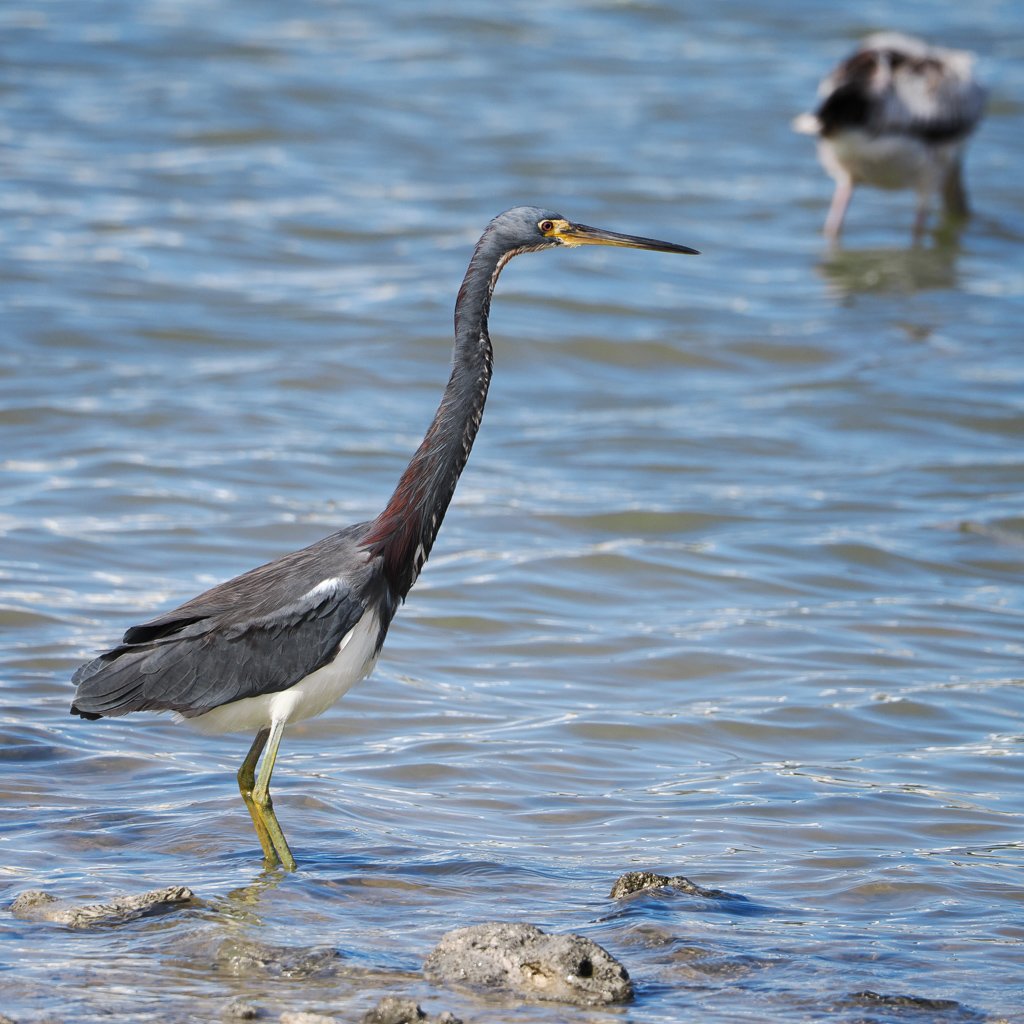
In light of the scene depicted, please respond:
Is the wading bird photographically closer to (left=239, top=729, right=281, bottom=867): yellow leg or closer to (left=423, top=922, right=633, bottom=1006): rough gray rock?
(left=239, top=729, right=281, bottom=867): yellow leg

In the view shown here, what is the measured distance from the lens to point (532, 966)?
429 centimetres

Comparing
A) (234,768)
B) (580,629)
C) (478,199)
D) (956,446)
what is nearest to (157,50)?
(478,199)

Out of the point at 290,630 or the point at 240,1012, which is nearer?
the point at 240,1012

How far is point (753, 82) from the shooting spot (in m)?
20.9

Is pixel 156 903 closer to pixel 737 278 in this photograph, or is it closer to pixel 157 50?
pixel 737 278

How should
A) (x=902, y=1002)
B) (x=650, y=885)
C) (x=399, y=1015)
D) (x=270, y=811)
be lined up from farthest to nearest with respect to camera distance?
(x=270, y=811) → (x=650, y=885) → (x=902, y=1002) → (x=399, y=1015)

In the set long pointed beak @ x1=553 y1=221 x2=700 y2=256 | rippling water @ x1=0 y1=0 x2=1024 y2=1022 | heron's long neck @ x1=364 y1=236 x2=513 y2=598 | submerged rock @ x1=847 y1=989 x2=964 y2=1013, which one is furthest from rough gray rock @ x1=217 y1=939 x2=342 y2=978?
long pointed beak @ x1=553 y1=221 x2=700 y2=256

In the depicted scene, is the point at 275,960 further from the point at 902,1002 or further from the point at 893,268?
the point at 893,268

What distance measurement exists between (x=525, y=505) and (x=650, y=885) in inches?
195

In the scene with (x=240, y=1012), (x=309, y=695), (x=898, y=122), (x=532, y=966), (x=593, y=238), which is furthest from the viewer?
(x=898, y=122)

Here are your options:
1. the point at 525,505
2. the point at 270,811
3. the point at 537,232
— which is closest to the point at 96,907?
the point at 270,811

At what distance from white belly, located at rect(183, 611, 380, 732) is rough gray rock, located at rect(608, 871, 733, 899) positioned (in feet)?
3.78

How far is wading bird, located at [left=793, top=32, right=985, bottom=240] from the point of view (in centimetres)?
1638

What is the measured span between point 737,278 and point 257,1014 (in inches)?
464
